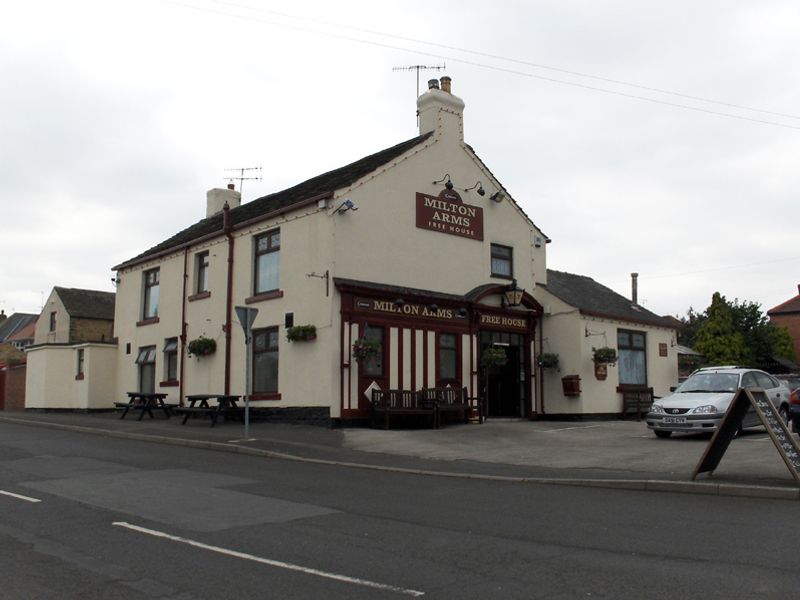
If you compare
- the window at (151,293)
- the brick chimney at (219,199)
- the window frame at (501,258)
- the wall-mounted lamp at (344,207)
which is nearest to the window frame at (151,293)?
the window at (151,293)

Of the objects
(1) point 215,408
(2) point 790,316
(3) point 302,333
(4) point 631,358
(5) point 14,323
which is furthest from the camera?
(5) point 14,323

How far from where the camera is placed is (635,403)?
25188mm

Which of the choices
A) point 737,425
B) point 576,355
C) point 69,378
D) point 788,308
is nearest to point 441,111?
point 576,355

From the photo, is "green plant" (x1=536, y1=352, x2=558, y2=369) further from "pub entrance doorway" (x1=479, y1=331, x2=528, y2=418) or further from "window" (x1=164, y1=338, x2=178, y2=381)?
"window" (x1=164, y1=338, x2=178, y2=381)

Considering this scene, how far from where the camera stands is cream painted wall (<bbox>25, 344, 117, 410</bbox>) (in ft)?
92.2

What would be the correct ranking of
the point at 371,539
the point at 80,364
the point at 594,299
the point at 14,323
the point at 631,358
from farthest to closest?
1. the point at 14,323
2. the point at 80,364
3. the point at 594,299
4. the point at 631,358
5. the point at 371,539

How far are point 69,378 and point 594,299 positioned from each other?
19.4m

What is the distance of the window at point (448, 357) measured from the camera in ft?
70.8

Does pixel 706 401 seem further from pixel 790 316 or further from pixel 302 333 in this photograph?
pixel 790 316

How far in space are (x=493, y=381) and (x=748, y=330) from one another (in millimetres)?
32242

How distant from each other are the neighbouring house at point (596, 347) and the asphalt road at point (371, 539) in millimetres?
12793

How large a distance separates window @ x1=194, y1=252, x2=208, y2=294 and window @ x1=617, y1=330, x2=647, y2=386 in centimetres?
1337

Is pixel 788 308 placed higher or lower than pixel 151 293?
higher

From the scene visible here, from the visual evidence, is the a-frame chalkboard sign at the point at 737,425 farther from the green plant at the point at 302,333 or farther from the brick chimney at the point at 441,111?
the brick chimney at the point at 441,111
